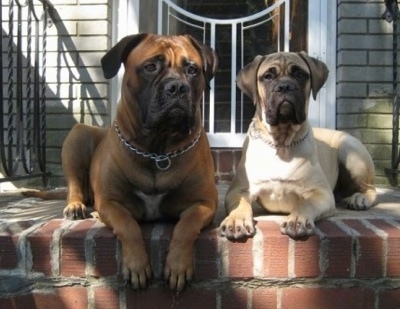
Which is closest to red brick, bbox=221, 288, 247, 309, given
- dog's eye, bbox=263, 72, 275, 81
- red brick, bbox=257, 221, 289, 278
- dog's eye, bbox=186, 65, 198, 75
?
red brick, bbox=257, 221, 289, 278

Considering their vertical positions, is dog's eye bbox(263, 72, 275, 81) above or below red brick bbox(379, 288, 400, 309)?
above

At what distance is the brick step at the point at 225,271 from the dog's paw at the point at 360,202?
761 millimetres

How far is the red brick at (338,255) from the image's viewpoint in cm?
235

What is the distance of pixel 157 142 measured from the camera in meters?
2.57

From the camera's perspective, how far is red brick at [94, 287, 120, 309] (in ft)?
7.71

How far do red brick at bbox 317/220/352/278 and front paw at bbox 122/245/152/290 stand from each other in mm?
723

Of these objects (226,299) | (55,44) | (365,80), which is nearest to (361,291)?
(226,299)

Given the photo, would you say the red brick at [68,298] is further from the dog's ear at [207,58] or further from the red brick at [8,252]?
the dog's ear at [207,58]

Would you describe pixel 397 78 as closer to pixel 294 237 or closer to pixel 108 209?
pixel 294 237

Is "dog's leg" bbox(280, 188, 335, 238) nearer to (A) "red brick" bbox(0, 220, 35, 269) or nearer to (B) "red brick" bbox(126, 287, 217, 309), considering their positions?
(B) "red brick" bbox(126, 287, 217, 309)

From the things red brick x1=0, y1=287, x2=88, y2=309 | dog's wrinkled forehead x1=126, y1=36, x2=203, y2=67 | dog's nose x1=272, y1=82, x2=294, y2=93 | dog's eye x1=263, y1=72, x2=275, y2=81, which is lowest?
red brick x1=0, y1=287, x2=88, y2=309

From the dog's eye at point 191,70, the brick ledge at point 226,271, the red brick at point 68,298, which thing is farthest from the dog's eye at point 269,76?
the red brick at point 68,298

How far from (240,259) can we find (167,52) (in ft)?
3.08

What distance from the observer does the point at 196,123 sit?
2633mm
